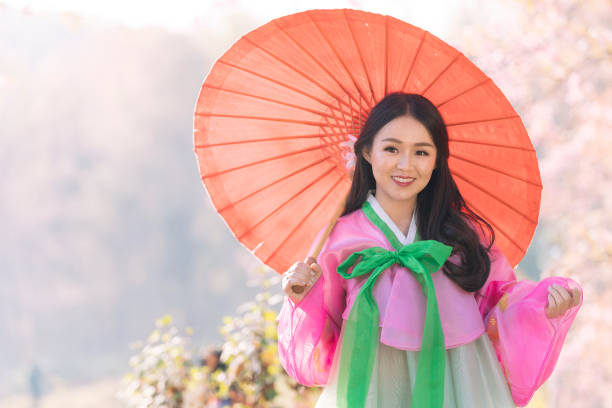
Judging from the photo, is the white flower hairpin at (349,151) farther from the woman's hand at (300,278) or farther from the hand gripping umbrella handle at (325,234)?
the woman's hand at (300,278)

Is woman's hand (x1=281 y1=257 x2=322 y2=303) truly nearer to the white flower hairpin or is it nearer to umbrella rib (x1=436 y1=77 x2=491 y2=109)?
the white flower hairpin

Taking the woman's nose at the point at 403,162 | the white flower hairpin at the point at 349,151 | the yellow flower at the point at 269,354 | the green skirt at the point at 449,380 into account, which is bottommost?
the yellow flower at the point at 269,354

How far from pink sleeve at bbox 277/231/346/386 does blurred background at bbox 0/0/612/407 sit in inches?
139

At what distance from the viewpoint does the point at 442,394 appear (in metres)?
1.79

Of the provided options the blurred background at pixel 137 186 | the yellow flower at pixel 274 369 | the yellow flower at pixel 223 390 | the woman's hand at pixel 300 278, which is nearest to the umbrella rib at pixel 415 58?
the woman's hand at pixel 300 278

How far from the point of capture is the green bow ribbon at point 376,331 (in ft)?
5.86

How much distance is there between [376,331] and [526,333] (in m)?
0.49

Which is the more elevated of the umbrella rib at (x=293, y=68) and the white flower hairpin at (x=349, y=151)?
the umbrella rib at (x=293, y=68)

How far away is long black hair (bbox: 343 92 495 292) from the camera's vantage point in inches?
78.2

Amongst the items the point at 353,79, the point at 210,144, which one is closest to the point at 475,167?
the point at 353,79

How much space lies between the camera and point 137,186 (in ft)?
20.3

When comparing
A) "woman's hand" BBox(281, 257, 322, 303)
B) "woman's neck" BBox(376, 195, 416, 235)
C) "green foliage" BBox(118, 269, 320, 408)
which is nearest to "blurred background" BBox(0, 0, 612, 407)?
"green foliage" BBox(118, 269, 320, 408)

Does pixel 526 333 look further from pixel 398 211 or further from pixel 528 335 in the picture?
pixel 398 211

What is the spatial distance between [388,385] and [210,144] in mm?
1021
